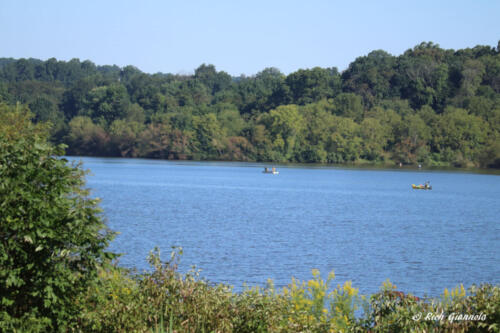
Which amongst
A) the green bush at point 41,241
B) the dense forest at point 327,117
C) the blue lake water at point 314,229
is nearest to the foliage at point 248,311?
the green bush at point 41,241

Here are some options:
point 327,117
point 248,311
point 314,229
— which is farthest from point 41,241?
point 327,117

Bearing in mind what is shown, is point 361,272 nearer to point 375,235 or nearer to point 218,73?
point 375,235

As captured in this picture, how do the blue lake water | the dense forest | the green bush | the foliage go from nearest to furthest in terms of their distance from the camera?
the green bush, the foliage, the blue lake water, the dense forest

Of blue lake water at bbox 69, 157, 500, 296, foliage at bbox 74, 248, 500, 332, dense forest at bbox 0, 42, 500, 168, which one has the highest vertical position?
dense forest at bbox 0, 42, 500, 168

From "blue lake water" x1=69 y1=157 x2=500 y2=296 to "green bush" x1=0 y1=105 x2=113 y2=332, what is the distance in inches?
338

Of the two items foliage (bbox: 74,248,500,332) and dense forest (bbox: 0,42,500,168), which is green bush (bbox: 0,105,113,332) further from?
dense forest (bbox: 0,42,500,168)

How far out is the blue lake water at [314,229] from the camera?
23266 mm

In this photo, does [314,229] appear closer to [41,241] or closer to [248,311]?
[248,311]

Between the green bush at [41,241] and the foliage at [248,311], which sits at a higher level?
the green bush at [41,241]

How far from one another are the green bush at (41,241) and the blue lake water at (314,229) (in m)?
8.59

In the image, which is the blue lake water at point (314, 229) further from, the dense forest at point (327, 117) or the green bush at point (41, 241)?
the dense forest at point (327, 117)

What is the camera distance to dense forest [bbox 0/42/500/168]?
111m

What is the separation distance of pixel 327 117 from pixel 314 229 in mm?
83759

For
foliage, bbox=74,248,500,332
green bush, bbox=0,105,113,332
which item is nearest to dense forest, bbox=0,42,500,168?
foliage, bbox=74,248,500,332
